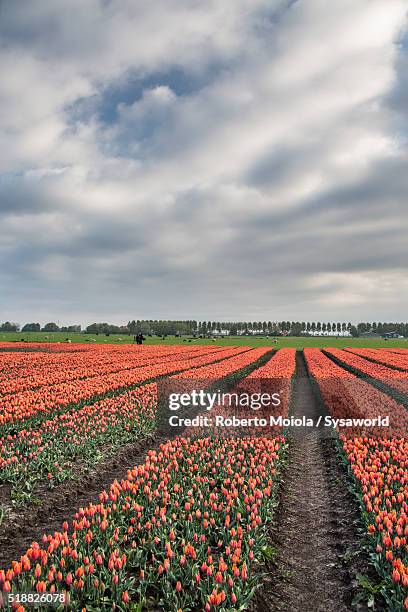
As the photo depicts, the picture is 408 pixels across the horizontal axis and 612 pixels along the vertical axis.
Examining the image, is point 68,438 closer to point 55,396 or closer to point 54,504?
point 54,504

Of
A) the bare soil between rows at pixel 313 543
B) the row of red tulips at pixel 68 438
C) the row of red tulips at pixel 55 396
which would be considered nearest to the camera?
the bare soil between rows at pixel 313 543

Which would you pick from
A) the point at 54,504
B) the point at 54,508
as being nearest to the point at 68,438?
the point at 54,504

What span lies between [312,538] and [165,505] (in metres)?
2.64

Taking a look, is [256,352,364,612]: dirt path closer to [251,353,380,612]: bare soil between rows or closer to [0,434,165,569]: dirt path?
[251,353,380,612]: bare soil between rows

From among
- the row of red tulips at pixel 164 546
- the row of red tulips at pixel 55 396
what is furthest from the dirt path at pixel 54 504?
the row of red tulips at pixel 55 396

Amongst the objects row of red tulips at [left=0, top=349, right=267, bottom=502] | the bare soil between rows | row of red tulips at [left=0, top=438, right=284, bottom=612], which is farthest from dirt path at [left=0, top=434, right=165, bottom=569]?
the bare soil between rows

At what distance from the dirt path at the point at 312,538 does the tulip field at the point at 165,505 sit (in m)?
0.12

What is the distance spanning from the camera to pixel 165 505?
7.52m

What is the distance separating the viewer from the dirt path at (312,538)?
19.4 ft

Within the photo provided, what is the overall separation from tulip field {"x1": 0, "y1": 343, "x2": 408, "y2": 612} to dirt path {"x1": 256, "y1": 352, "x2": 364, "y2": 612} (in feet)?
0.38

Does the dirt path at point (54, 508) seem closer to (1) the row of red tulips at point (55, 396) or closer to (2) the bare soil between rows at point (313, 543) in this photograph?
(2) the bare soil between rows at point (313, 543)

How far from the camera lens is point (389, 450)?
36.0 ft

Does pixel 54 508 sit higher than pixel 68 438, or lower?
lower

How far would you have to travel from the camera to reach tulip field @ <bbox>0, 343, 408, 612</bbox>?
5336 millimetres
